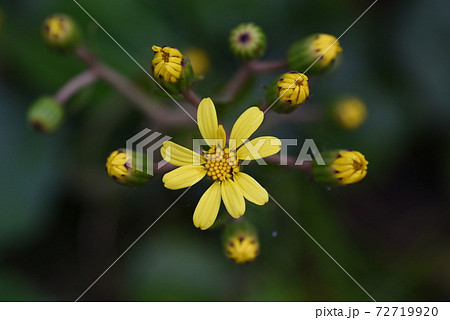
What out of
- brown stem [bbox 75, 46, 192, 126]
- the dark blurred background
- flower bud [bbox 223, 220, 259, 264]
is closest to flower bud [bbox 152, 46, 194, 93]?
brown stem [bbox 75, 46, 192, 126]

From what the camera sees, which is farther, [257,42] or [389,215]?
[389,215]

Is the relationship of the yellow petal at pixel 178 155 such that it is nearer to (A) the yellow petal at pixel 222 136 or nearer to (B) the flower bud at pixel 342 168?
(A) the yellow petal at pixel 222 136

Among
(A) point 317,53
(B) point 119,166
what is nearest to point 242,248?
(B) point 119,166

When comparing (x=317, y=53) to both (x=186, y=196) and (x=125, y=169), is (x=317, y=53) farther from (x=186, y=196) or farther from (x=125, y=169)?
(x=186, y=196)

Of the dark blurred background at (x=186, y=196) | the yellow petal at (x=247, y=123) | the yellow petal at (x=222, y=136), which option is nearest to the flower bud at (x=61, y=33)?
the dark blurred background at (x=186, y=196)

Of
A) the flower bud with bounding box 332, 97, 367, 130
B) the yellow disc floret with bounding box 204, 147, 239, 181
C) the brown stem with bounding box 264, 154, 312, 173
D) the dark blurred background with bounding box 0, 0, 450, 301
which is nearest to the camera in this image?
the yellow disc floret with bounding box 204, 147, 239, 181

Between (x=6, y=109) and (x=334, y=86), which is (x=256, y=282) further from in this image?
(x=6, y=109)

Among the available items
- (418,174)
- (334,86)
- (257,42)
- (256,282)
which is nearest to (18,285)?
(256,282)

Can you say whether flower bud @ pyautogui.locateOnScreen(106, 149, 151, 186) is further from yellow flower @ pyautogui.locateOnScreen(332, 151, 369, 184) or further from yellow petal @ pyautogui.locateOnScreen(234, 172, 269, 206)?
yellow flower @ pyautogui.locateOnScreen(332, 151, 369, 184)
